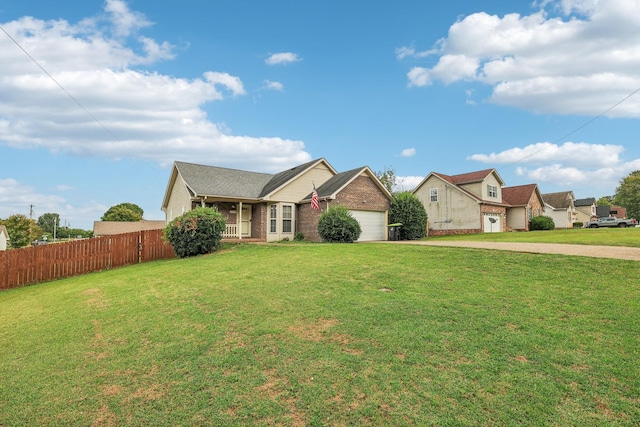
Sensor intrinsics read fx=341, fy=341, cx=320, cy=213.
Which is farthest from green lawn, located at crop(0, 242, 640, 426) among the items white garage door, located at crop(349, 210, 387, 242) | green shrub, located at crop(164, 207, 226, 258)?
white garage door, located at crop(349, 210, 387, 242)

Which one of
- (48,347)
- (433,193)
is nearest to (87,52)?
(48,347)

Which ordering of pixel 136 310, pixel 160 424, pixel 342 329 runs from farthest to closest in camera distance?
1. pixel 136 310
2. pixel 342 329
3. pixel 160 424

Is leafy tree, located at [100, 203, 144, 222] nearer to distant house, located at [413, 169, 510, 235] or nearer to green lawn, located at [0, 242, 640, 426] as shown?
distant house, located at [413, 169, 510, 235]

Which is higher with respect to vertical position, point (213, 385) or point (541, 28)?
point (541, 28)

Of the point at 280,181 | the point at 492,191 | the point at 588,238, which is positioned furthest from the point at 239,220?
the point at 492,191

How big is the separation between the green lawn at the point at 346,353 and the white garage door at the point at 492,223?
74.2 ft

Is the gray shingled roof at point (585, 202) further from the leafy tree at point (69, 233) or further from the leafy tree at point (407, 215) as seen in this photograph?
the leafy tree at point (69, 233)

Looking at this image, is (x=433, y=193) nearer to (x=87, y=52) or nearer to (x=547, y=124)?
(x=547, y=124)

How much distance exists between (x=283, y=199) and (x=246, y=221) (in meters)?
3.12

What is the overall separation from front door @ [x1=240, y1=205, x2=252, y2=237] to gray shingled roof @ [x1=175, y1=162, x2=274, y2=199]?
122 centimetres

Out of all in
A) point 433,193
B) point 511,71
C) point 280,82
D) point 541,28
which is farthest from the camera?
point 433,193

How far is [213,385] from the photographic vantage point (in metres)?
3.94

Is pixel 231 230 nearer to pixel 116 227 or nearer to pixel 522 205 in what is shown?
pixel 522 205

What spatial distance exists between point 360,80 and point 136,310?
16657 millimetres
